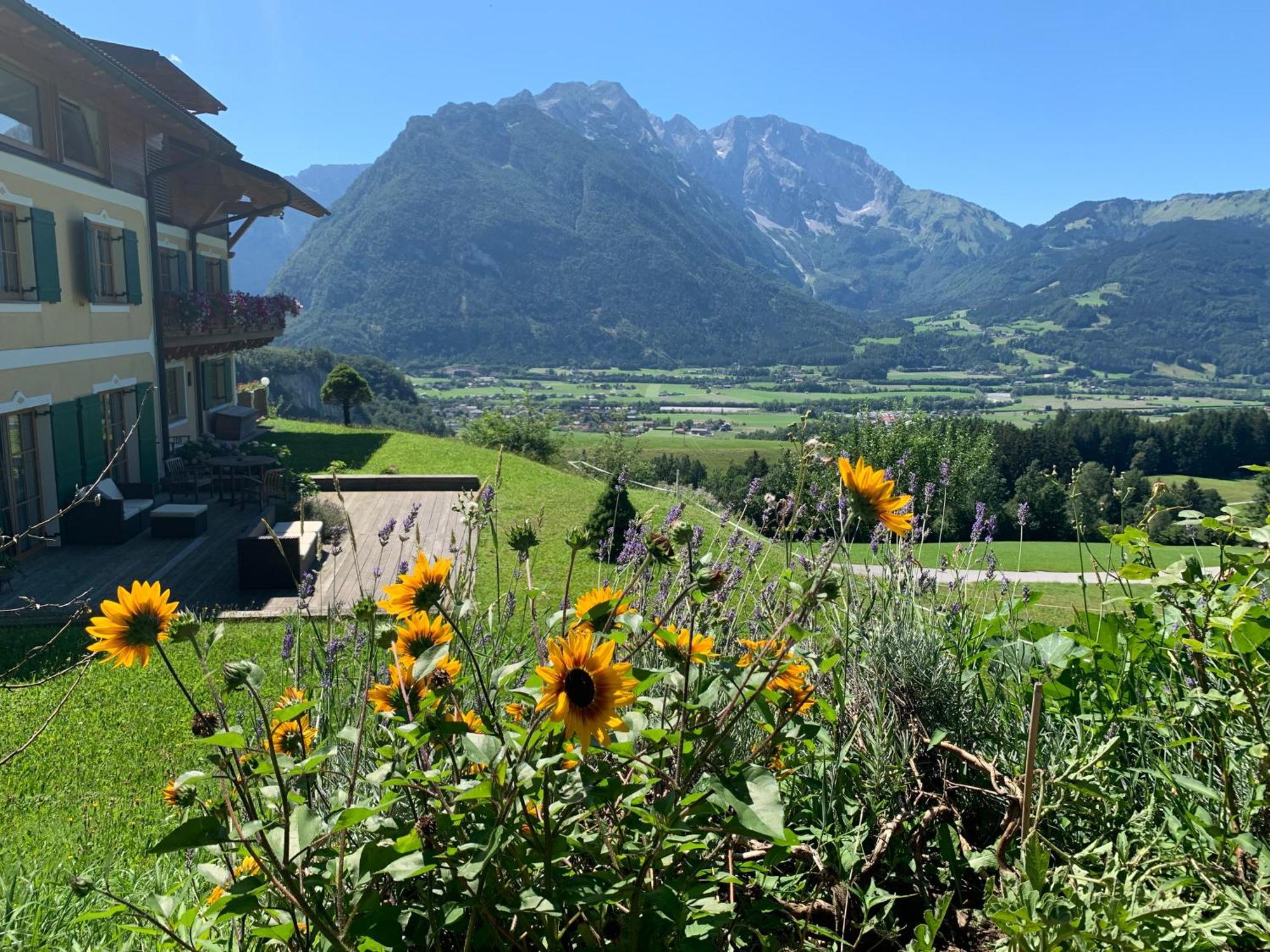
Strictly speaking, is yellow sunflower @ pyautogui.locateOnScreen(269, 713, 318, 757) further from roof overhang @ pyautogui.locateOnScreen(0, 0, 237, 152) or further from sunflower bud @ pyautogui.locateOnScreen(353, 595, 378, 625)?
roof overhang @ pyautogui.locateOnScreen(0, 0, 237, 152)

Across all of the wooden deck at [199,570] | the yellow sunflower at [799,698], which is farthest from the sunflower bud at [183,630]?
the wooden deck at [199,570]

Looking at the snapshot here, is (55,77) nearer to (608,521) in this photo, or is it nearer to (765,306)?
(608,521)

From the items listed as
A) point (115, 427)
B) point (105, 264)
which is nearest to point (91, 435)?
point (115, 427)

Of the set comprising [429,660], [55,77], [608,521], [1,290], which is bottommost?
[608,521]

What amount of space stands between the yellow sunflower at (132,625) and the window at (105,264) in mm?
12190

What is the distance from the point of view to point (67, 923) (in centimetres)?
208

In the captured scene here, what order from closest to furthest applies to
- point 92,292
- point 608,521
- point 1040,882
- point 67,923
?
1. point 1040,882
2. point 67,923
3. point 608,521
4. point 92,292

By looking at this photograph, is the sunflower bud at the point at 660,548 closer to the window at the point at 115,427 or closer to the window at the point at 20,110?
the window at the point at 20,110

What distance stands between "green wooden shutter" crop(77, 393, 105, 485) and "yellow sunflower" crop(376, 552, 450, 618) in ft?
36.8

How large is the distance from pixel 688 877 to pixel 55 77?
40.8 feet

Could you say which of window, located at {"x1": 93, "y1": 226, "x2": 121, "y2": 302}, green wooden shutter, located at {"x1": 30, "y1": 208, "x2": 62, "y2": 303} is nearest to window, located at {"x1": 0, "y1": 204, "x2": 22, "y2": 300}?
green wooden shutter, located at {"x1": 30, "y1": 208, "x2": 62, "y2": 303}

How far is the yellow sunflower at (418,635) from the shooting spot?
1351mm

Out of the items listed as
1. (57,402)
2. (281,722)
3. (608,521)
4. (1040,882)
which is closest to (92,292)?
(57,402)

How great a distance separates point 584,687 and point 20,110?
11.9 m
